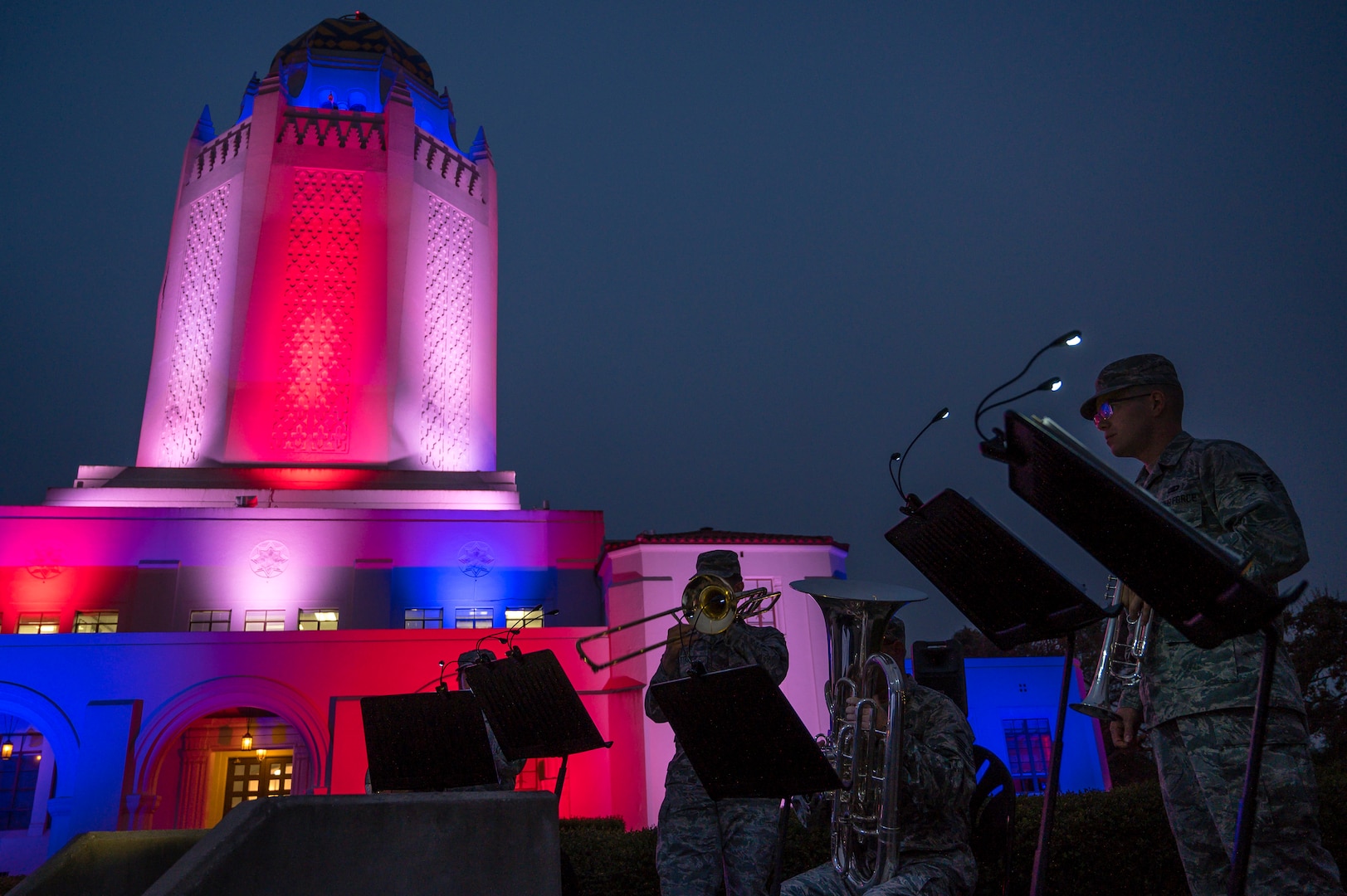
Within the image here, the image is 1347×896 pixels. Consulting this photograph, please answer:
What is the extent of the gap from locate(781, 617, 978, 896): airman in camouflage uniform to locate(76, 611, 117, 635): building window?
22924mm

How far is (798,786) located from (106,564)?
23799mm

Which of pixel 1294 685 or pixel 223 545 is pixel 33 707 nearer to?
pixel 223 545

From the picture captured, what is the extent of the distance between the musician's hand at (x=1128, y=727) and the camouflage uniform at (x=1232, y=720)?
11cm

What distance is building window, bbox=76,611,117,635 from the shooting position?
72.1 ft

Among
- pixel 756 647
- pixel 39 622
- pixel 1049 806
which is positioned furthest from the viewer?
pixel 39 622

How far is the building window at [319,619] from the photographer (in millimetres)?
22766

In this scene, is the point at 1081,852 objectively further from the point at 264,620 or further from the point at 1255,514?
the point at 264,620

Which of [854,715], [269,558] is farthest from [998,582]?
[269,558]

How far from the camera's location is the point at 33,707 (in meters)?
17.6

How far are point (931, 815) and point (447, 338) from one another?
27414 mm

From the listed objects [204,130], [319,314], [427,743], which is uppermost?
[204,130]

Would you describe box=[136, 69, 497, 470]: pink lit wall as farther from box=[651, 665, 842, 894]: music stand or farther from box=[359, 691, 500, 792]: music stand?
box=[651, 665, 842, 894]: music stand

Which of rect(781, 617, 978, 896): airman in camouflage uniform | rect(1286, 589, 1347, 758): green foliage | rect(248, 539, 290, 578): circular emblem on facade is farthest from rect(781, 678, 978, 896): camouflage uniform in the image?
rect(1286, 589, 1347, 758): green foliage

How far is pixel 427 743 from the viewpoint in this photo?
6.45m
